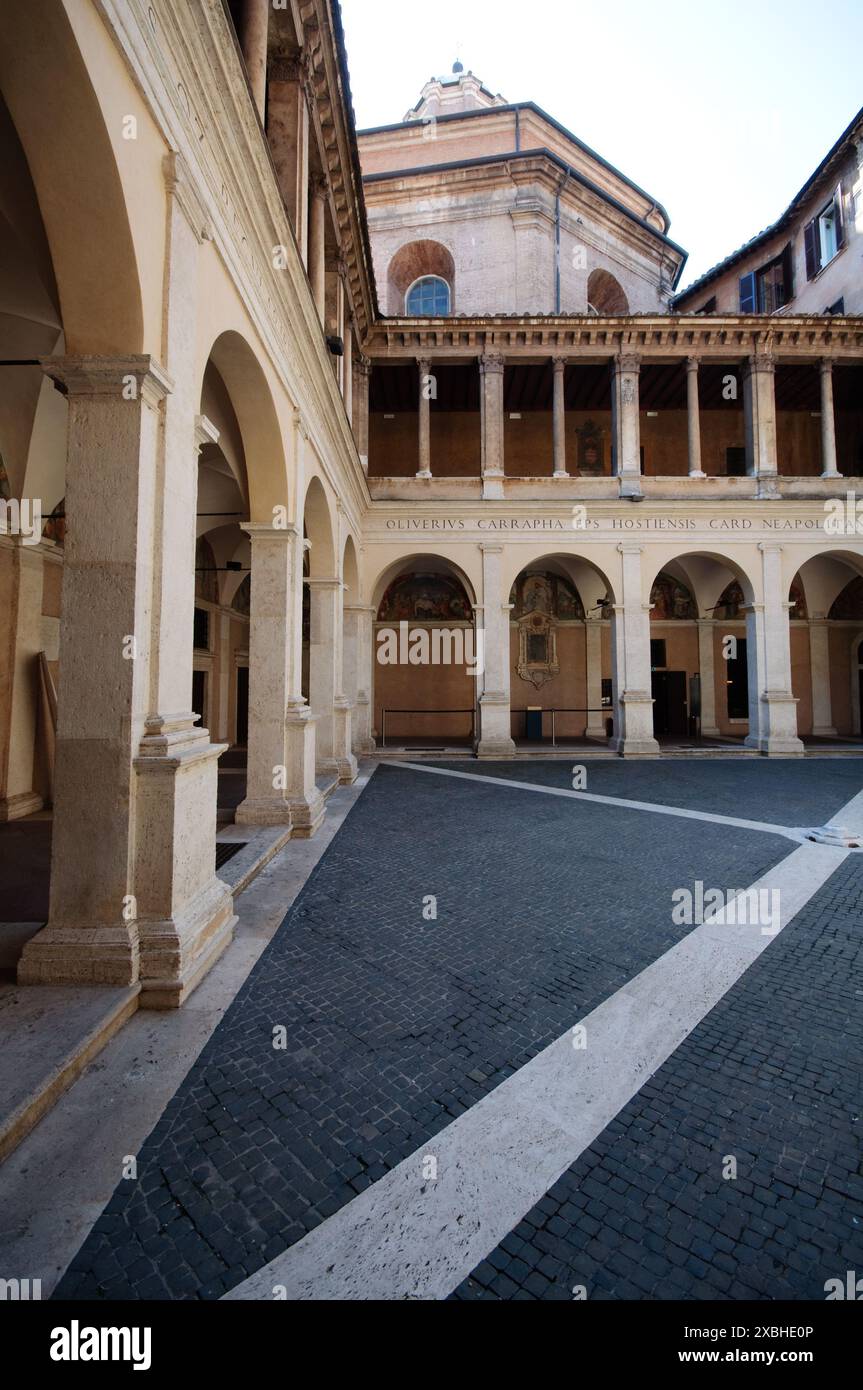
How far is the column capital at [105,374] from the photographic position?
337cm

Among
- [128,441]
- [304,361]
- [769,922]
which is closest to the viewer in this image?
[128,441]

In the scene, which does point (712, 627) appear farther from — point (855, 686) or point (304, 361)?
point (304, 361)

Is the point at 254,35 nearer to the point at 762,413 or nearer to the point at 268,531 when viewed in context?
the point at 268,531

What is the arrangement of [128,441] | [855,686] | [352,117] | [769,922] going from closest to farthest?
1. [128,441]
2. [769,922]
3. [352,117]
4. [855,686]

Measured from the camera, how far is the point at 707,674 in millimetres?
20734

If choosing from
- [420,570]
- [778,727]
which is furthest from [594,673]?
[420,570]

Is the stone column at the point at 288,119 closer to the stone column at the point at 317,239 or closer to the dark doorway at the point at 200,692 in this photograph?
the stone column at the point at 317,239

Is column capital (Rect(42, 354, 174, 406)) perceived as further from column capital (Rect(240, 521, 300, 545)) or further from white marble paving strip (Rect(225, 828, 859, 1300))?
white marble paving strip (Rect(225, 828, 859, 1300))

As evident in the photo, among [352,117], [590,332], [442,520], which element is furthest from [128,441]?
[590,332]

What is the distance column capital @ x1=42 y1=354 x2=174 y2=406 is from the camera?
3.37 metres

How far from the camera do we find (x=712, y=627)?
20734mm

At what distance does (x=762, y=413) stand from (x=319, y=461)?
1379 centimetres

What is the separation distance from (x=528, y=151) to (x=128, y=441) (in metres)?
22.6

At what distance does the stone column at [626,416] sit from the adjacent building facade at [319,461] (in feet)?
0.35
